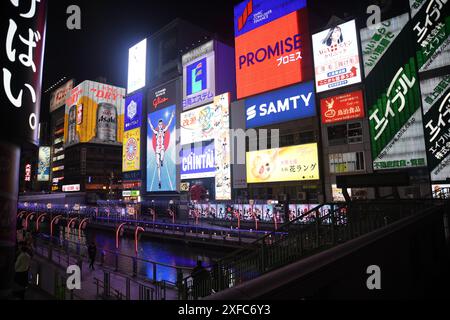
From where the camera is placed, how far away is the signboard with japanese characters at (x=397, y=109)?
2902cm

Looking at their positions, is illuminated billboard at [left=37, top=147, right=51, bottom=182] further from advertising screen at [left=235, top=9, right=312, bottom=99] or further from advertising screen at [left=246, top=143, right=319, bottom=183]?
advertising screen at [left=246, top=143, right=319, bottom=183]

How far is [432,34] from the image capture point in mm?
28375

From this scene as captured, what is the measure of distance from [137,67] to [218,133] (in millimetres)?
34223

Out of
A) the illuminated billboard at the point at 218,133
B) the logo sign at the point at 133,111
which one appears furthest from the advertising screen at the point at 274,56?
the logo sign at the point at 133,111

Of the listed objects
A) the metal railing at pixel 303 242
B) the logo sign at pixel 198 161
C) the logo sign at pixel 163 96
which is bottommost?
the metal railing at pixel 303 242

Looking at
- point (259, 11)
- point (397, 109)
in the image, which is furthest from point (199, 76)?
point (397, 109)

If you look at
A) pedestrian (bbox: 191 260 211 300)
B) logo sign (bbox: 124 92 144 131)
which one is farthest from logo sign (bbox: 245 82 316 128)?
logo sign (bbox: 124 92 144 131)

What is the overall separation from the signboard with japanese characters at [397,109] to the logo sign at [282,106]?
6702 mm

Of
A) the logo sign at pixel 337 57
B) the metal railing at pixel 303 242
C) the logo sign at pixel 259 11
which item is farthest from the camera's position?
the logo sign at pixel 259 11

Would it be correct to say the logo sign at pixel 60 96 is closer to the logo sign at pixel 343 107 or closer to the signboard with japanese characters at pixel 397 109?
the logo sign at pixel 343 107

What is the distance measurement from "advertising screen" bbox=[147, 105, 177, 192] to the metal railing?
43676 mm

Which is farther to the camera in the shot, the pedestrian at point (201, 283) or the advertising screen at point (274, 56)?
the advertising screen at point (274, 56)

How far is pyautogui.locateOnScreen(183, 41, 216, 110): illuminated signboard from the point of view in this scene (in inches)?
1927
